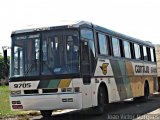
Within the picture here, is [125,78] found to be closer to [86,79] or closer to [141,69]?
[141,69]

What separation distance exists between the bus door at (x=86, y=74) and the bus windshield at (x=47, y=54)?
31 centimetres

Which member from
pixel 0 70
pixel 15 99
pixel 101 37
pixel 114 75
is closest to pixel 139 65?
pixel 114 75

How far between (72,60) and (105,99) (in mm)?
3044

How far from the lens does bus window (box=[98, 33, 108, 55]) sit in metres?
15.0

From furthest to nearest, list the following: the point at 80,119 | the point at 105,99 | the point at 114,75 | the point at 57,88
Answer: the point at 114,75, the point at 105,99, the point at 80,119, the point at 57,88

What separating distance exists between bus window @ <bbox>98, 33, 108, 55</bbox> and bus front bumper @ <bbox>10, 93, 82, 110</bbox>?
2824 mm

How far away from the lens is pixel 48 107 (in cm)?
1287

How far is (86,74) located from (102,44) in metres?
2.37

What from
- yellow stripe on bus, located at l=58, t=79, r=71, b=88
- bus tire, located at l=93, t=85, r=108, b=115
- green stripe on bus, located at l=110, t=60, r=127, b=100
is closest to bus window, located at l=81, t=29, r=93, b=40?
yellow stripe on bus, located at l=58, t=79, r=71, b=88

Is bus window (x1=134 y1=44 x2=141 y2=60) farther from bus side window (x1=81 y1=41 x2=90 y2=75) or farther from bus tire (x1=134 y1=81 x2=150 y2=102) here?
bus side window (x1=81 y1=41 x2=90 y2=75)

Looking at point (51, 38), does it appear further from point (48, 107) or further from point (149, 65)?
point (149, 65)

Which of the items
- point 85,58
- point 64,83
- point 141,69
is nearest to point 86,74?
point 85,58

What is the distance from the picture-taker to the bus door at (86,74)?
43.0ft

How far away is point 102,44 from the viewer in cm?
1536
